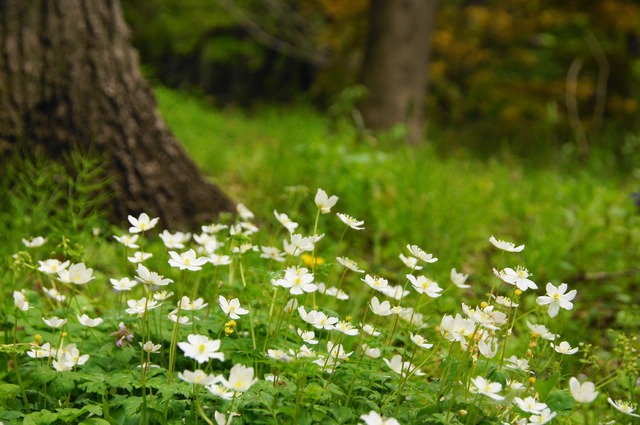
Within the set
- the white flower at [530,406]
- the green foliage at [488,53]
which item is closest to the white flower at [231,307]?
the white flower at [530,406]

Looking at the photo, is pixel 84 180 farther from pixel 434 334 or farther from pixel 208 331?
pixel 434 334

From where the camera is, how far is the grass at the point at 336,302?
1.40m

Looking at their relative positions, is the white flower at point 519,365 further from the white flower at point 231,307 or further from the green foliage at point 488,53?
the green foliage at point 488,53

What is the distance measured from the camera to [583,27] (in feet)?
23.1

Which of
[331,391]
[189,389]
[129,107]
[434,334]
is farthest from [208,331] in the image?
[129,107]

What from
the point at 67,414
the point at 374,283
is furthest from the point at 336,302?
the point at 67,414

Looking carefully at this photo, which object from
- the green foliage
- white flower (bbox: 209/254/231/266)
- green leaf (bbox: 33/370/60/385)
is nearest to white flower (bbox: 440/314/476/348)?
white flower (bbox: 209/254/231/266)

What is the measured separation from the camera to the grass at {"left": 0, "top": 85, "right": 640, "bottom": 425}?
1.40 metres

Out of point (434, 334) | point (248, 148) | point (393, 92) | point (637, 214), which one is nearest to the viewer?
point (434, 334)

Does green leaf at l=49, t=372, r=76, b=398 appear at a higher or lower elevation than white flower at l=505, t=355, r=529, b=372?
lower

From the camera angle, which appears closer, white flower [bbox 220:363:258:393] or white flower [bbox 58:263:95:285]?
white flower [bbox 220:363:258:393]

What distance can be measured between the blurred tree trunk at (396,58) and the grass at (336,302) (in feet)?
1.78

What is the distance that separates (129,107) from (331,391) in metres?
2.06

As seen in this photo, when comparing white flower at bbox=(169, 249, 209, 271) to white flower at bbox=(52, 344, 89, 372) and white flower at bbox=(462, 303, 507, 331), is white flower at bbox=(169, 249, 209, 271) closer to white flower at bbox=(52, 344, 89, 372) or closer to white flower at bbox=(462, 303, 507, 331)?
white flower at bbox=(52, 344, 89, 372)
